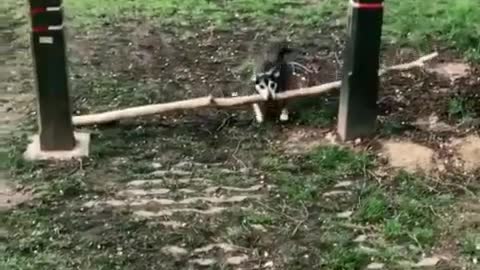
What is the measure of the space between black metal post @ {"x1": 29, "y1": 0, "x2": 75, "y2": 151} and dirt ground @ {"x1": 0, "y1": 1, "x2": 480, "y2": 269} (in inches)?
7.8

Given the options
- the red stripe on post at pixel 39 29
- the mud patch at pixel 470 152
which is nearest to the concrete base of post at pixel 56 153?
the red stripe on post at pixel 39 29

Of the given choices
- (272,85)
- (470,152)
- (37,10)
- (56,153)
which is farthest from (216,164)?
(470,152)

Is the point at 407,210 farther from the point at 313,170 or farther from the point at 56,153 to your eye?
the point at 56,153

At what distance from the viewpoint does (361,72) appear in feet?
→ 17.2

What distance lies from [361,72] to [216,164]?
3.14ft

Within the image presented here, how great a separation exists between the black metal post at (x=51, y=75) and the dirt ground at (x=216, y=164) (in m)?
0.20

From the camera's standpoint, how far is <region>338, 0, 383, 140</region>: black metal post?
512cm

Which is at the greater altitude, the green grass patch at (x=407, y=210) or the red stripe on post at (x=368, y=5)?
the red stripe on post at (x=368, y=5)

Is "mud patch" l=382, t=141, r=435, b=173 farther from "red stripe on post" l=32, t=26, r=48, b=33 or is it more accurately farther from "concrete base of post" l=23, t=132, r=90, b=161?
"red stripe on post" l=32, t=26, r=48, b=33

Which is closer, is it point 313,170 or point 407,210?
point 407,210

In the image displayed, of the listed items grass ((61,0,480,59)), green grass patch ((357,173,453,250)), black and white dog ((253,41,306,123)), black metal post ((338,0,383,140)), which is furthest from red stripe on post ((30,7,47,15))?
grass ((61,0,480,59))

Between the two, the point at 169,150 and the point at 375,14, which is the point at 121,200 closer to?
the point at 169,150

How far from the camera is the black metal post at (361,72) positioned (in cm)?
512

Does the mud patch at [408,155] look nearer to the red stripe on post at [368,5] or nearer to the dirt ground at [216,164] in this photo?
the dirt ground at [216,164]
